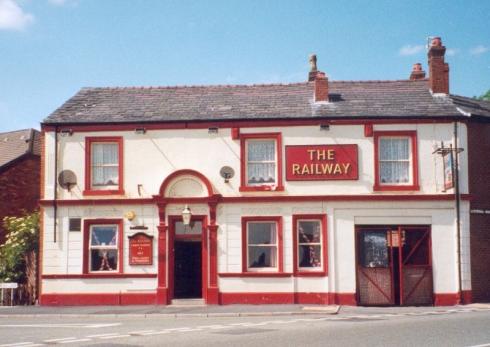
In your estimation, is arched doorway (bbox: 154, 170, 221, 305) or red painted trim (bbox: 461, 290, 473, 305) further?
arched doorway (bbox: 154, 170, 221, 305)

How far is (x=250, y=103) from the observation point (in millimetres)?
24094

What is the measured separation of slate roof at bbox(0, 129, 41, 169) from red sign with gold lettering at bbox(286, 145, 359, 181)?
14.9 meters

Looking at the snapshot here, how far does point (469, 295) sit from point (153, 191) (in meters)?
11.5

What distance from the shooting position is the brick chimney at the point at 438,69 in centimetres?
2423

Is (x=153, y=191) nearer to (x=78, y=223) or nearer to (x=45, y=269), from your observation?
(x=78, y=223)

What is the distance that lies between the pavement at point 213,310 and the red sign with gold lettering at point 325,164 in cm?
450

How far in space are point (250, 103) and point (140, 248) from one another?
21.9 feet

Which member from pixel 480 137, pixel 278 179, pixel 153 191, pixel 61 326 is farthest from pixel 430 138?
pixel 61 326

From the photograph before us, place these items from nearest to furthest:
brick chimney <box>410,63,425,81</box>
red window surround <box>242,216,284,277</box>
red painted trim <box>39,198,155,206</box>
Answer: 1. red window surround <box>242,216,284,277</box>
2. red painted trim <box>39,198,155,206</box>
3. brick chimney <box>410,63,425,81</box>

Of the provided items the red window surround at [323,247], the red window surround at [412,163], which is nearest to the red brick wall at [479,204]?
the red window surround at [412,163]

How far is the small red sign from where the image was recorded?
22.6 meters

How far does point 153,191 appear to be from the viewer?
2294 centimetres

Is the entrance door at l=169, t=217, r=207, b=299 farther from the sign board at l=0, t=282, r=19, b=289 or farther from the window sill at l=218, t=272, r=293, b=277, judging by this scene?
the sign board at l=0, t=282, r=19, b=289

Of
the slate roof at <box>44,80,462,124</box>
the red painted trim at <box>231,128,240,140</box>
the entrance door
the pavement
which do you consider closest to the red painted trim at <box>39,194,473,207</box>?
the entrance door
